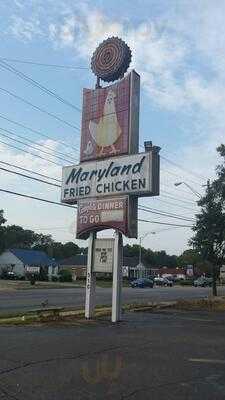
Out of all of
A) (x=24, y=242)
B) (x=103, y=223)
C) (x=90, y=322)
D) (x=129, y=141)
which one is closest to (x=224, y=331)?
(x=90, y=322)

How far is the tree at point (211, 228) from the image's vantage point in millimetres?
36662

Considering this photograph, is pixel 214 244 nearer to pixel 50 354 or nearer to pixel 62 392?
pixel 50 354

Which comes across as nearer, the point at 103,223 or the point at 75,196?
the point at 103,223

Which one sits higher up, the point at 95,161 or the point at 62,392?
the point at 95,161

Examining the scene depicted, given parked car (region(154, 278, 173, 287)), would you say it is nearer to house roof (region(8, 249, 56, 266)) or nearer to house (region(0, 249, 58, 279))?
house (region(0, 249, 58, 279))

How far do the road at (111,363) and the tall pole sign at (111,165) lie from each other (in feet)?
12.9

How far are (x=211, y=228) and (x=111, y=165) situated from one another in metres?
18.8

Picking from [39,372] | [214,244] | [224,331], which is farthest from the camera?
[214,244]

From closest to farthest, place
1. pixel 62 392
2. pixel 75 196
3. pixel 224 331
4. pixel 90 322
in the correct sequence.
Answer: pixel 62 392 < pixel 224 331 < pixel 90 322 < pixel 75 196

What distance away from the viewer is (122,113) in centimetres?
1958

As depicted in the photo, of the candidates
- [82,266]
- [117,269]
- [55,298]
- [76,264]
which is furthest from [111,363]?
[76,264]

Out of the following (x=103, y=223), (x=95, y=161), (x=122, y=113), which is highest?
(x=122, y=113)

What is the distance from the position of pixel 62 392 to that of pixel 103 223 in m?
11.5

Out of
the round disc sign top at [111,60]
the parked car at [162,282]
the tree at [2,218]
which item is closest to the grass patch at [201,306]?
the round disc sign top at [111,60]
